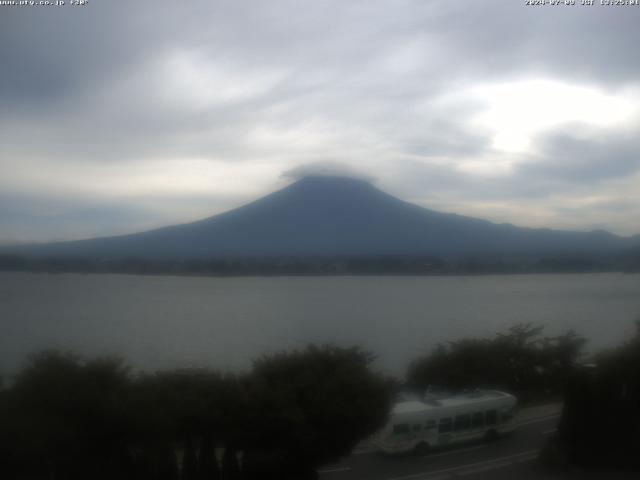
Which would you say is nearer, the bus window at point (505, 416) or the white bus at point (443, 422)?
the white bus at point (443, 422)

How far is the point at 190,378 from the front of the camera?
5277 mm

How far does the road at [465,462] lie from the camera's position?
215 inches

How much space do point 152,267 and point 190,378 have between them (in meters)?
6.10

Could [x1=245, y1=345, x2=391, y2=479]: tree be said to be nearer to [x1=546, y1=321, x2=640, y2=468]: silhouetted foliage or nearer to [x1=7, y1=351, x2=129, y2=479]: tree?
[x1=7, y1=351, x2=129, y2=479]: tree

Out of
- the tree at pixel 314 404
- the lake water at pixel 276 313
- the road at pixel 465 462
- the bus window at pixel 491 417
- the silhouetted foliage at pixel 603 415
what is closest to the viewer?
the tree at pixel 314 404

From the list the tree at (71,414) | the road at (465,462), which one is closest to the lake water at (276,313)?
the tree at (71,414)

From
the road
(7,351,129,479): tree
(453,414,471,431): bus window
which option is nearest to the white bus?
(453,414,471,431): bus window

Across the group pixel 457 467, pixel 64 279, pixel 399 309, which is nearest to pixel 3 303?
pixel 64 279

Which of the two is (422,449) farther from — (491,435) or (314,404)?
(314,404)

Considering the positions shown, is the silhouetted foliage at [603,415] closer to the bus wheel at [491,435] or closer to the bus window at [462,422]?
the bus wheel at [491,435]

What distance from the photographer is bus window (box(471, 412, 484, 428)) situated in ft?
21.3

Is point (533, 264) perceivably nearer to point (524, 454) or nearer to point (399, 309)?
point (399, 309)

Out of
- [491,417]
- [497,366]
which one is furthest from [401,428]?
[497,366]

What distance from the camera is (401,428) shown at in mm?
6270
